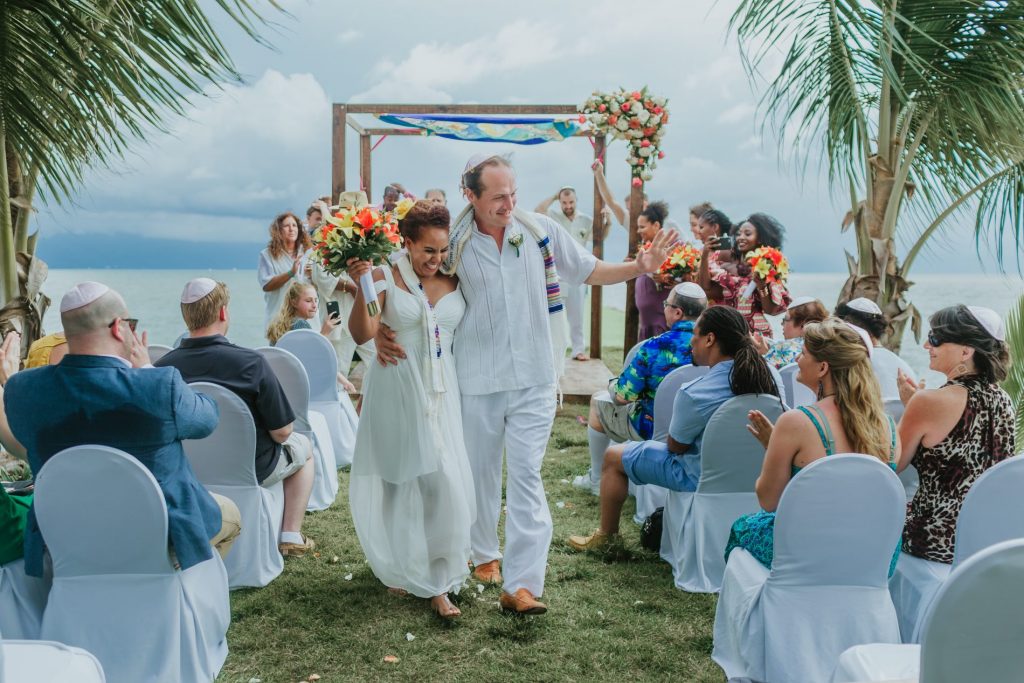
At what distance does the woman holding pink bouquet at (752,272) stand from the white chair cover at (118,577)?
171 inches

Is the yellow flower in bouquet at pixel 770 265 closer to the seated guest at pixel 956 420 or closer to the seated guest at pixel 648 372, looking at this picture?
the seated guest at pixel 648 372

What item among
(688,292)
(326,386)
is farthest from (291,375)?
(688,292)

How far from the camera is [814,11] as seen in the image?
21.1ft

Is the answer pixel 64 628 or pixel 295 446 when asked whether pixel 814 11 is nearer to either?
pixel 295 446

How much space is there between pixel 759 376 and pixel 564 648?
1.52 m

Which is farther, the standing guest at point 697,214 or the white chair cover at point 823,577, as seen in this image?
the standing guest at point 697,214

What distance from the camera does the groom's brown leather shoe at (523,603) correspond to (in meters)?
3.88

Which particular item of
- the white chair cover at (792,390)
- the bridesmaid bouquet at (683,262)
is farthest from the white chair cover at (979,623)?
the bridesmaid bouquet at (683,262)

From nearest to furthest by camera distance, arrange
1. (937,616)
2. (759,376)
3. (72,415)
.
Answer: (937,616), (72,415), (759,376)

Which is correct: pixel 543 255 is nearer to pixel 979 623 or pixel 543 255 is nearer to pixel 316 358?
pixel 316 358

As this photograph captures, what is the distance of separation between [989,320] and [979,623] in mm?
1875

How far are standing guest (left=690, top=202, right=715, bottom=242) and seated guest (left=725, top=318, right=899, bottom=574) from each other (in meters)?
4.58

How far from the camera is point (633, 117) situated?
727 cm

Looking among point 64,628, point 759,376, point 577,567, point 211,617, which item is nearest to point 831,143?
point 759,376
